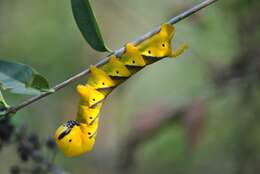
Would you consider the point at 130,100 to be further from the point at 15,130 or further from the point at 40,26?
the point at 15,130

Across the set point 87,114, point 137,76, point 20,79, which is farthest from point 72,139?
point 137,76

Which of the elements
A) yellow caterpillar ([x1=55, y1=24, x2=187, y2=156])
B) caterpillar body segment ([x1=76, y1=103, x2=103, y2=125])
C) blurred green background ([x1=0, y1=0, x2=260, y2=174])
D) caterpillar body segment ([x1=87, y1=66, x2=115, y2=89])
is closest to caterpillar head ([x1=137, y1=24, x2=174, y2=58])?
yellow caterpillar ([x1=55, y1=24, x2=187, y2=156])

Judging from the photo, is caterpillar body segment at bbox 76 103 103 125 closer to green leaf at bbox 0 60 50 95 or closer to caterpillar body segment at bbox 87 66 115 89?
caterpillar body segment at bbox 87 66 115 89

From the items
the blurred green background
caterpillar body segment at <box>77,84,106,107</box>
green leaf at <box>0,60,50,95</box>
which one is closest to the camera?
green leaf at <box>0,60,50,95</box>

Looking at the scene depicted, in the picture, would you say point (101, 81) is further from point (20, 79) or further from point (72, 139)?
point (20, 79)

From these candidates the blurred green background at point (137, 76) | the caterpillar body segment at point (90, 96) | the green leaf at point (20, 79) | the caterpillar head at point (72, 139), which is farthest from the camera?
the blurred green background at point (137, 76)

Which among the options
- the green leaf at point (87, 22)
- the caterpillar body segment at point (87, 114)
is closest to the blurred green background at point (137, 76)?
the caterpillar body segment at point (87, 114)

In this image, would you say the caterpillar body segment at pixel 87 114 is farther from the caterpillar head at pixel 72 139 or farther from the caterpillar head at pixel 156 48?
the caterpillar head at pixel 156 48
